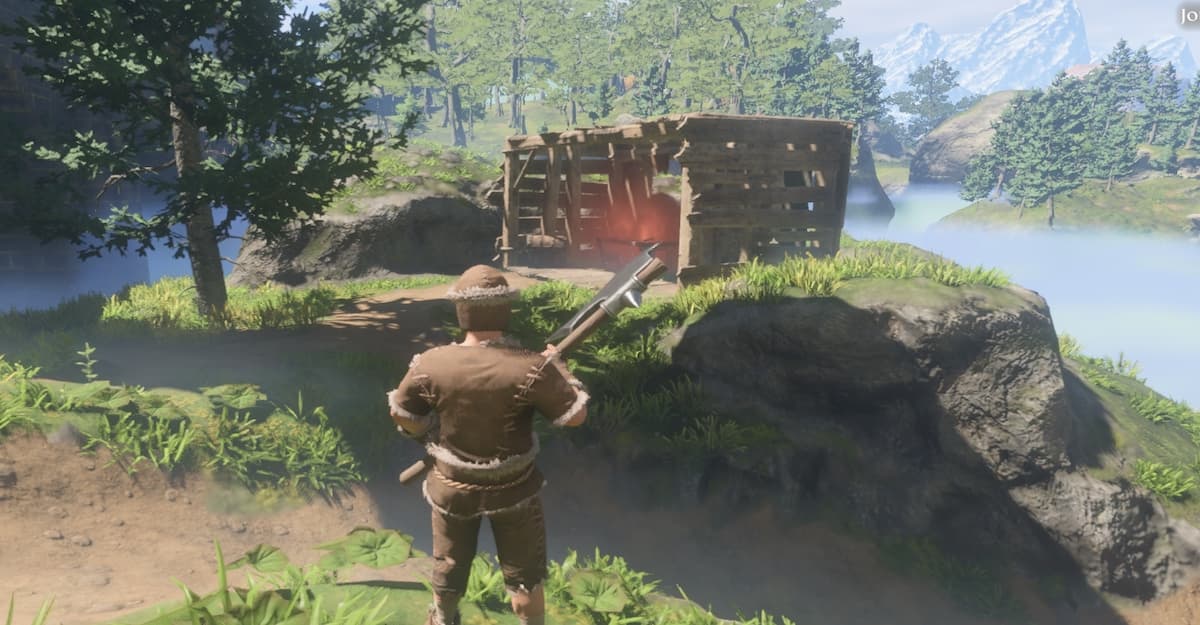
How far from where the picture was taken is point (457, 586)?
340 centimetres

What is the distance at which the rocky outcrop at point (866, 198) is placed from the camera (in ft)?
159

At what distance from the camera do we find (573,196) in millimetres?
16562

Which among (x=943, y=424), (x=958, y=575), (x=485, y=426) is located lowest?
(x=958, y=575)

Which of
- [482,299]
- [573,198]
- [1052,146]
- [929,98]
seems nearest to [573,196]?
[573,198]

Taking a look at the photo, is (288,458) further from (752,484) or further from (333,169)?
(752,484)

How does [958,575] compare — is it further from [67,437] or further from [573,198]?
[573,198]

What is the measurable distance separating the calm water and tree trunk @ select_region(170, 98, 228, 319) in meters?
35.5

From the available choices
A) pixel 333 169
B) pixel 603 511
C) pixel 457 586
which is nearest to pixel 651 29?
pixel 333 169

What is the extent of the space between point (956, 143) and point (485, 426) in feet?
204

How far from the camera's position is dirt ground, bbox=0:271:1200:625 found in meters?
4.84

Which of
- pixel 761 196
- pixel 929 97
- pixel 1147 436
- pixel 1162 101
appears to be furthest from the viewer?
pixel 929 97

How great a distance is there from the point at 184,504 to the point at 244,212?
192 inches

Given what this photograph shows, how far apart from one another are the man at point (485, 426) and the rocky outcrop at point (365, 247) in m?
13.4

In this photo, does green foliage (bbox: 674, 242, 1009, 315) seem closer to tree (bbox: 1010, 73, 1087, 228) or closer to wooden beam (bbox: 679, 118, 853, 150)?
wooden beam (bbox: 679, 118, 853, 150)
